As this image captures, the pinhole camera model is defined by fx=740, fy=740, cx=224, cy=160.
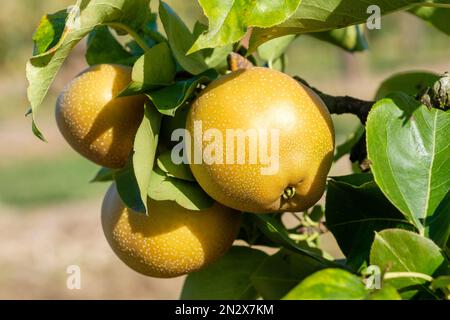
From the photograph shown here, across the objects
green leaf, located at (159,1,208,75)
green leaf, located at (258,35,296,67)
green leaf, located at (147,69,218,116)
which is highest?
green leaf, located at (159,1,208,75)

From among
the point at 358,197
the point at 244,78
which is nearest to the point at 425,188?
the point at 358,197

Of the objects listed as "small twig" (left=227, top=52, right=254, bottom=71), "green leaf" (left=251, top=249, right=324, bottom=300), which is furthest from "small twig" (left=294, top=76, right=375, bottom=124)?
"green leaf" (left=251, top=249, right=324, bottom=300)

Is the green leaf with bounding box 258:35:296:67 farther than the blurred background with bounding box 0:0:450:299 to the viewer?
No

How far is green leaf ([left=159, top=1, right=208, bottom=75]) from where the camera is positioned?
0.80 meters

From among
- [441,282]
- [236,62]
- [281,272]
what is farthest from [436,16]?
[441,282]

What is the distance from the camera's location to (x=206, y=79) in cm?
82

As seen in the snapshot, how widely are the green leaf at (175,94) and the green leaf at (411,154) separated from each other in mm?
189

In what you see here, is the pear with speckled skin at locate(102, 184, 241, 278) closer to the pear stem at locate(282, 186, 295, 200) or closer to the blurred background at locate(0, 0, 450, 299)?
the pear stem at locate(282, 186, 295, 200)

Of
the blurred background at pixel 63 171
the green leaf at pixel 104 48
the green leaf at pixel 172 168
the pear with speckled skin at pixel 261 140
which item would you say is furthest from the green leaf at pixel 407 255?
the blurred background at pixel 63 171

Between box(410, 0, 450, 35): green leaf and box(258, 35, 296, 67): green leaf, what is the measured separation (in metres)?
0.20

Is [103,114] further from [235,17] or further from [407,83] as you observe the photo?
[407,83]

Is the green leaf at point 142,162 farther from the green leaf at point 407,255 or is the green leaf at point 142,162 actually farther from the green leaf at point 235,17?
the green leaf at point 407,255
